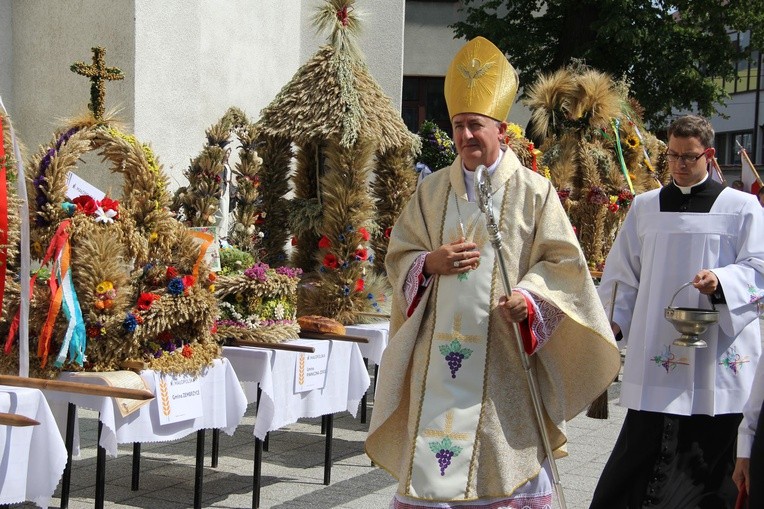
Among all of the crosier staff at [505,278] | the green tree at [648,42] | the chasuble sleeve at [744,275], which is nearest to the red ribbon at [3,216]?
the crosier staff at [505,278]

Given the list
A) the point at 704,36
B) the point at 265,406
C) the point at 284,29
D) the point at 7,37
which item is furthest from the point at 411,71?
the point at 265,406

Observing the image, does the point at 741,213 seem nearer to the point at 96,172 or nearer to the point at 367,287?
the point at 367,287

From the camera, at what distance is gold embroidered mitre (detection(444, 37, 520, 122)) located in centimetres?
418

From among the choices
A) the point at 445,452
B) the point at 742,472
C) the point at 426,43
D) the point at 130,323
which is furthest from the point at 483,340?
the point at 426,43

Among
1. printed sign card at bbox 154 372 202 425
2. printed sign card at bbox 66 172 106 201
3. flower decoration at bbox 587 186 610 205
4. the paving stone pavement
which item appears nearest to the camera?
printed sign card at bbox 154 372 202 425

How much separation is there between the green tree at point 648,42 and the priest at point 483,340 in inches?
751

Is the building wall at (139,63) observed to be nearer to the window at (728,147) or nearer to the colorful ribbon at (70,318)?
the colorful ribbon at (70,318)

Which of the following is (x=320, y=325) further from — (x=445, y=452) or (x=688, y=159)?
(x=445, y=452)

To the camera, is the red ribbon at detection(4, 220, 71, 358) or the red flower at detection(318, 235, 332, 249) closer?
the red ribbon at detection(4, 220, 71, 358)

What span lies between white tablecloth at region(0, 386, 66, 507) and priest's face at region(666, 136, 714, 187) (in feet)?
9.37

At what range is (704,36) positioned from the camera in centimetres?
2366

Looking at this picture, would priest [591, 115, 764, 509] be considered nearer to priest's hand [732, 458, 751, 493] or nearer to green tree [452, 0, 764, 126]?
priest's hand [732, 458, 751, 493]

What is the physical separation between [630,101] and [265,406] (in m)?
9.06

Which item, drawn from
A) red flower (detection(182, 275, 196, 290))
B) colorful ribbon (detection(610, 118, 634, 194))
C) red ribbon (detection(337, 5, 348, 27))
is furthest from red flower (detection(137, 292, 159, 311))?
colorful ribbon (detection(610, 118, 634, 194))
